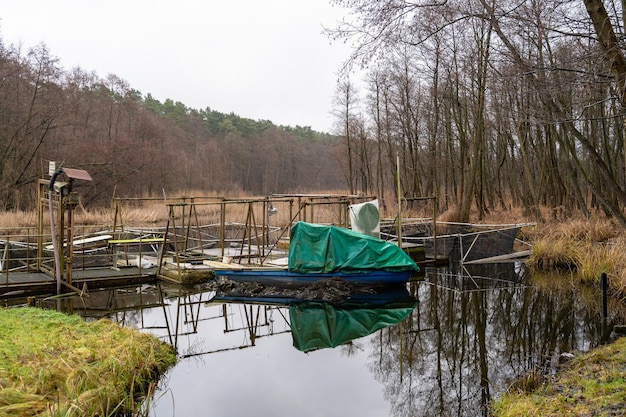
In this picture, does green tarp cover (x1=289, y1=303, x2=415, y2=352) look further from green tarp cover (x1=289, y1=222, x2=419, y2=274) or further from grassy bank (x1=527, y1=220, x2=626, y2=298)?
grassy bank (x1=527, y1=220, x2=626, y2=298)

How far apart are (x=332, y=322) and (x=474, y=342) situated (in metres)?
3.18

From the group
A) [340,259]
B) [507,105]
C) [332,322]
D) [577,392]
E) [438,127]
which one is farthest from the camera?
[438,127]

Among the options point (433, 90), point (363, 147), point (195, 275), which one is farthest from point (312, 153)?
point (195, 275)

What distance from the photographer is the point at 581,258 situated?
49.6 feet

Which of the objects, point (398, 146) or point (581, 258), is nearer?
point (581, 258)

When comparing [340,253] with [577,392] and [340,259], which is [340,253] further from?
[577,392]

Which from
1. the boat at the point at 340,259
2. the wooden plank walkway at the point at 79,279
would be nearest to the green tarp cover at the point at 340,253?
the boat at the point at 340,259

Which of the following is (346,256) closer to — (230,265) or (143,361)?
(230,265)

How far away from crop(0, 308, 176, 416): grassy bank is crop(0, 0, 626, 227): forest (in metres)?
5.18

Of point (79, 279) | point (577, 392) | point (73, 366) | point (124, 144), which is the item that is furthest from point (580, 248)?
point (124, 144)

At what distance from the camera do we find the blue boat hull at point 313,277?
14.2 meters

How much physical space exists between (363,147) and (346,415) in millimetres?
34936

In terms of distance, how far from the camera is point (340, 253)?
14.3 metres

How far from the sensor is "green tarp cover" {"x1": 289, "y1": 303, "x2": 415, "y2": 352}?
10.4 meters
